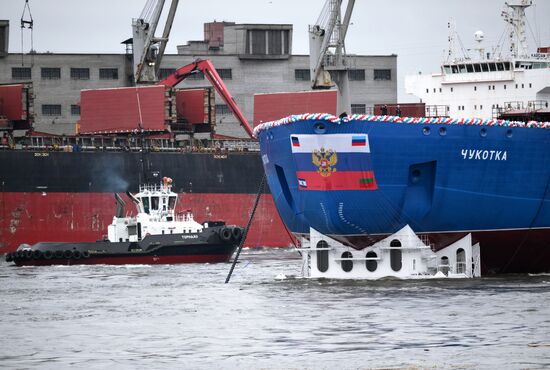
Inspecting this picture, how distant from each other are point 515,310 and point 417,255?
6.03 m

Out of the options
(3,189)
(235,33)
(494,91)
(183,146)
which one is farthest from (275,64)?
(494,91)

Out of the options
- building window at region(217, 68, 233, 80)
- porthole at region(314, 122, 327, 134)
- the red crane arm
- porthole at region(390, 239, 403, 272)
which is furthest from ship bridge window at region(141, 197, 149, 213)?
building window at region(217, 68, 233, 80)

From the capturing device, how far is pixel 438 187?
3281cm

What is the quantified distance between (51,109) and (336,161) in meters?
42.1

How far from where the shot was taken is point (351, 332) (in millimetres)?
24484

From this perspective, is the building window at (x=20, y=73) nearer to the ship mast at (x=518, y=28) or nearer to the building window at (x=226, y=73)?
the building window at (x=226, y=73)

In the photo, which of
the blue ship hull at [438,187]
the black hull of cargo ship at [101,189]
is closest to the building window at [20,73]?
the black hull of cargo ship at [101,189]

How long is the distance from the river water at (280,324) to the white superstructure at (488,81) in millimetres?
13887

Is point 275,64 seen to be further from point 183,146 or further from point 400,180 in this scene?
point 400,180

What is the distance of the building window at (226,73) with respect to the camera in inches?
2945

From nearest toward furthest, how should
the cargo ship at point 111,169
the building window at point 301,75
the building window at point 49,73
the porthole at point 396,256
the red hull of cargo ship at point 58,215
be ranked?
the porthole at point 396,256 < the red hull of cargo ship at point 58,215 < the cargo ship at point 111,169 < the building window at point 49,73 < the building window at point 301,75

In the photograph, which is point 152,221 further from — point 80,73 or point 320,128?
point 80,73

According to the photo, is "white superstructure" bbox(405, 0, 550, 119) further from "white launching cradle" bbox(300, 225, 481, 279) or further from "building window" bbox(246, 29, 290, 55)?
"building window" bbox(246, 29, 290, 55)

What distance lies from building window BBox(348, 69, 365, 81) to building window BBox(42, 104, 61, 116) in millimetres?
17759
